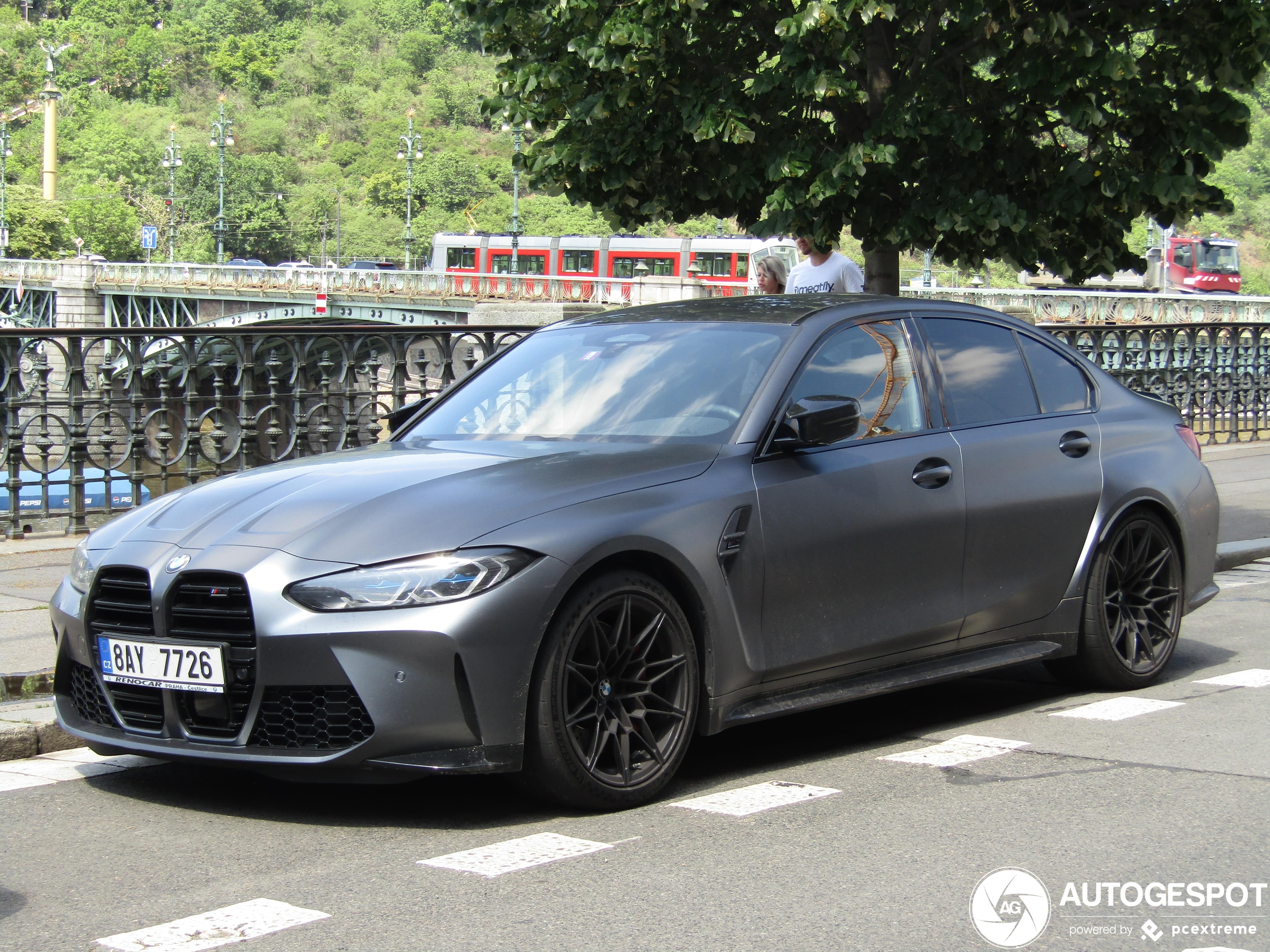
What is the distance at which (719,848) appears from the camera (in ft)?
13.6

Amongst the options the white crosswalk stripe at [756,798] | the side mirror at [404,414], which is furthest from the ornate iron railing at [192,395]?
the white crosswalk stripe at [756,798]

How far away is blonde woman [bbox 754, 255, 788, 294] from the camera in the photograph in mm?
10336

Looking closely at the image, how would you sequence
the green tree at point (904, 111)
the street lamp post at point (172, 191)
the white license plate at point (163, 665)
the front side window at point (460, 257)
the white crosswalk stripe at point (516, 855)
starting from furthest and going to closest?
the street lamp post at point (172, 191) → the front side window at point (460, 257) → the green tree at point (904, 111) → the white license plate at point (163, 665) → the white crosswalk stripe at point (516, 855)

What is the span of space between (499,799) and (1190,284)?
215ft

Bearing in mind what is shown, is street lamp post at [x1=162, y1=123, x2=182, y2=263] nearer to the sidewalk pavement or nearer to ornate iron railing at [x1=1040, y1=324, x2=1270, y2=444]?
ornate iron railing at [x1=1040, y1=324, x2=1270, y2=444]

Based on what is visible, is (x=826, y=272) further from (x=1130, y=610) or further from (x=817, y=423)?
(x=817, y=423)

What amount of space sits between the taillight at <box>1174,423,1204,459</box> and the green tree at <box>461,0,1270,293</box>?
3.04m

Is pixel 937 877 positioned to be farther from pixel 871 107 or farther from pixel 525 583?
pixel 871 107

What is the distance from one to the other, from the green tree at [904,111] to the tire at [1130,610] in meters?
3.58

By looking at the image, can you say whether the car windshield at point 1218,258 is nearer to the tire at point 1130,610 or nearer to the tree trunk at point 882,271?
the tree trunk at point 882,271

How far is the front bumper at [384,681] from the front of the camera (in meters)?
4.15

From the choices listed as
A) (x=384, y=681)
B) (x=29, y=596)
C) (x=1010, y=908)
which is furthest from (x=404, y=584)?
(x=29, y=596)

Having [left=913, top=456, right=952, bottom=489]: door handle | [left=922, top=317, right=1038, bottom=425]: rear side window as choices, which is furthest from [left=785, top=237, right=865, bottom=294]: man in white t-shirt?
[left=913, top=456, right=952, bottom=489]: door handle

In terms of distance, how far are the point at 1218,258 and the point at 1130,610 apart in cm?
6370
